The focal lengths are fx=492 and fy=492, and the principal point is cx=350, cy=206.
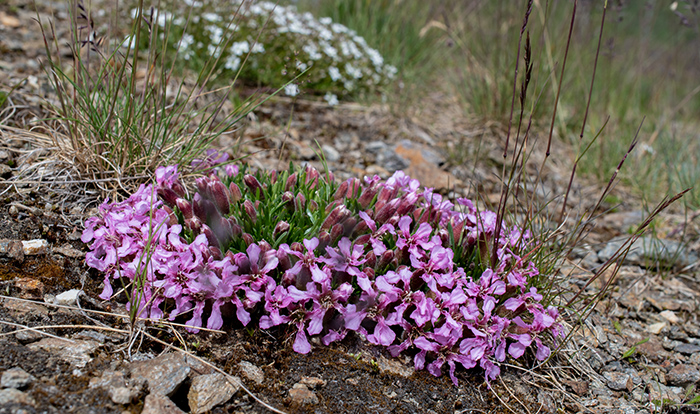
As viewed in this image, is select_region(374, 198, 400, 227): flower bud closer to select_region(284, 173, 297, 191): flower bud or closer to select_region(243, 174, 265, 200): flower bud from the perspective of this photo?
select_region(284, 173, 297, 191): flower bud

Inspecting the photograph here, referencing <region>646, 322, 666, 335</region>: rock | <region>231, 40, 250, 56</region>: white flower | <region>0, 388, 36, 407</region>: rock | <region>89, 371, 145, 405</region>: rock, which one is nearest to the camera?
<region>0, 388, 36, 407</region>: rock

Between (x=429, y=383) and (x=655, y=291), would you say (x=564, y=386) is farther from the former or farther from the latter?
(x=655, y=291)

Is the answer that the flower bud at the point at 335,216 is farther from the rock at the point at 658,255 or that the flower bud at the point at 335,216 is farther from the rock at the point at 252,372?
the rock at the point at 658,255

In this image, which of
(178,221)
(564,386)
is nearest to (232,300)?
(178,221)

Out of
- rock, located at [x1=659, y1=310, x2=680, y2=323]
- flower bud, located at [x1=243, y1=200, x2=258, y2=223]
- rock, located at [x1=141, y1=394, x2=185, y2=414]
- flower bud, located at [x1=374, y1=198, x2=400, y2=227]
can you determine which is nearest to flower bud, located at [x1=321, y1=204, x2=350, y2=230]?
flower bud, located at [x1=374, y1=198, x2=400, y2=227]

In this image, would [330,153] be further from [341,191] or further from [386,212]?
[386,212]

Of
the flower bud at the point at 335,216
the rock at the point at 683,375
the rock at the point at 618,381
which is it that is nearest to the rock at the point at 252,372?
the flower bud at the point at 335,216
